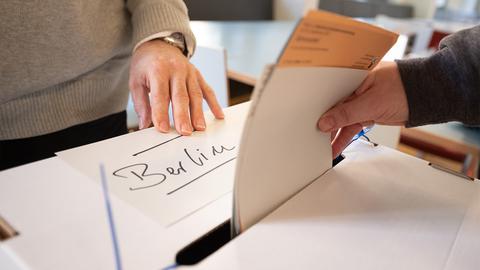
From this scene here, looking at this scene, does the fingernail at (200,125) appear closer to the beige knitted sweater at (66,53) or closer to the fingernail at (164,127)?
the fingernail at (164,127)

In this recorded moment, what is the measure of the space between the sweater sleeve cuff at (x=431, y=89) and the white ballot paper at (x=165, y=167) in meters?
0.23

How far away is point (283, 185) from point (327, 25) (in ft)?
0.53

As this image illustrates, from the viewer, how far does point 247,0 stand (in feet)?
8.92

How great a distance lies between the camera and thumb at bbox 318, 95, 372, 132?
360 mm

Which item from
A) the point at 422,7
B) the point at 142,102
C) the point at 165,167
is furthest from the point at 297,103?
the point at 422,7

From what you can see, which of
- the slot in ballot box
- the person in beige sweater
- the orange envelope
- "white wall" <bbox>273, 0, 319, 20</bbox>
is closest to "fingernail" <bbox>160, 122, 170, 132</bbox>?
the person in beige sweater

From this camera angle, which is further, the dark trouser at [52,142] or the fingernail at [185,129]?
the dark trouser at [52,142]

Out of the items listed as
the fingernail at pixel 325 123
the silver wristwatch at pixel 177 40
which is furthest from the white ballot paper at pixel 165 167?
the silver wristwatch at pixel 177 40

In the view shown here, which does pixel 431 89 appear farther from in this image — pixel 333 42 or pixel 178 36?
pixel 178 36

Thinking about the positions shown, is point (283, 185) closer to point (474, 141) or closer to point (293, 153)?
point (293, 153)

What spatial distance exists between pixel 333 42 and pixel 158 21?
408 millimetres

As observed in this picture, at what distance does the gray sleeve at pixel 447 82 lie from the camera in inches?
14.9

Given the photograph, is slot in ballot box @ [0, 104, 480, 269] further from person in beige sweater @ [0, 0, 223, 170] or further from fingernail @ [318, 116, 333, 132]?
person in beige sweater @ [0, 0, 223, 170]

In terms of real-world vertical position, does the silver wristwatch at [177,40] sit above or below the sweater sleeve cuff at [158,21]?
below
